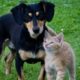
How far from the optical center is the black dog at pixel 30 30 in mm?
7324

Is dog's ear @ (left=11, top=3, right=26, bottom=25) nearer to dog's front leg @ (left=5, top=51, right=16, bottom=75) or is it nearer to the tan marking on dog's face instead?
the tan marking on dog's face

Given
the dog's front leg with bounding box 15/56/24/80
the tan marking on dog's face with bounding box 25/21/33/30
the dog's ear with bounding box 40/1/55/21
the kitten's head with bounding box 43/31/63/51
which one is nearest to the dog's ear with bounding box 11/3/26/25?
the tan marking on dog's face with bounding box 25/21/33/30

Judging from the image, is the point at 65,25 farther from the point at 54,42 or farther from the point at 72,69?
the point at 54,42

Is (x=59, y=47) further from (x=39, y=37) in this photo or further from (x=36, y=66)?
(x=36, y=66)

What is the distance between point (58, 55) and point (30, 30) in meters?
0.70

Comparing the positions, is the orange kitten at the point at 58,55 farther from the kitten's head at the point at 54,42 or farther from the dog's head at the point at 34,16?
the dog's head at the point at 34,16

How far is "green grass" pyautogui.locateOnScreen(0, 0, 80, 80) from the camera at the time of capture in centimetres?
841

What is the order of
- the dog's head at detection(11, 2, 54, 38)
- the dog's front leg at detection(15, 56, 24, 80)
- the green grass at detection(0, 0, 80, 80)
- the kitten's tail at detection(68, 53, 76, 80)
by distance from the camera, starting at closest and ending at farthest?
the kitten's tail at detection(68, 53, 76, 80)
the dog's head at detection(11, 2, 54, 38)
the dog's front leg at detection(15, 56, 24, 80)
the green grass at detection(0, 0, 80, 80)

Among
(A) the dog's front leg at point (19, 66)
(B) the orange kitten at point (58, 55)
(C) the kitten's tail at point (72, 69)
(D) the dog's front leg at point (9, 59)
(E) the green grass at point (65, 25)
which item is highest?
(B) the orange kitten at point (58, 55)

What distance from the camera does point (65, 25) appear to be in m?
10.4

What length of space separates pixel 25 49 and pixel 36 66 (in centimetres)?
114

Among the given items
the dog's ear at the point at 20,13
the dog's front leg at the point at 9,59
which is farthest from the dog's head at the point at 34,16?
the dog's front leg at the point at 9,59

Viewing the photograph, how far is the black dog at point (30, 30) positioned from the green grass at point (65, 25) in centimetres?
68

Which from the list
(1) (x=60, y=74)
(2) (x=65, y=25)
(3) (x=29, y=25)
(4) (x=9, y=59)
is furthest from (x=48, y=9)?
(2) (x=65, y=25)
